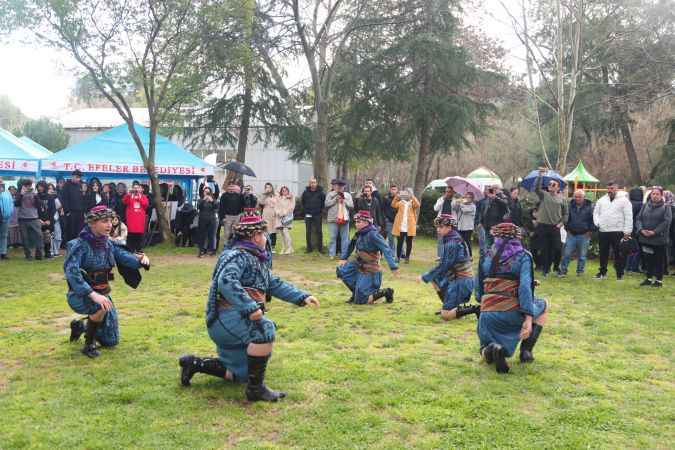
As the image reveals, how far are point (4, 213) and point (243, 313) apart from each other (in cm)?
1009

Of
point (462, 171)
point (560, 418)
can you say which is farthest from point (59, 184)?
point (462, 171)

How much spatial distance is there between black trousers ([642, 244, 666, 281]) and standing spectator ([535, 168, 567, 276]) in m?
1.49

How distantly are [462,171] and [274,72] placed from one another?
20529mm

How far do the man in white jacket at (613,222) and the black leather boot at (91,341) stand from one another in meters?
9.05

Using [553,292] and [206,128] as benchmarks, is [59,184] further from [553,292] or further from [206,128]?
[553,292]

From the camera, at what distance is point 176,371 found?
5430mm

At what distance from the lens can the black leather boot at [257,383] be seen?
464cm

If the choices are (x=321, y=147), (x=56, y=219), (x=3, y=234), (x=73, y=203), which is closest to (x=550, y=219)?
(x=321, y=147)

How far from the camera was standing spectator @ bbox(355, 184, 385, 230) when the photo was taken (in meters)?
13.1

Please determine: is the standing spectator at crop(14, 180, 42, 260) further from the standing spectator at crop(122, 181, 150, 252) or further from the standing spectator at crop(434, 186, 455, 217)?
the standing spectator at crop(434, 186, 455, 217)

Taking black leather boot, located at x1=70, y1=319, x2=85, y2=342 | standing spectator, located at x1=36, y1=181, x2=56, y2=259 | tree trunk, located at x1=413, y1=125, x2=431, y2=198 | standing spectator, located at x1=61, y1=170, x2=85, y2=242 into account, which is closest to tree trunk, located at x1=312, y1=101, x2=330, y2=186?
tree trunk, located at x1=413, y1=125, x2=431, y2=198

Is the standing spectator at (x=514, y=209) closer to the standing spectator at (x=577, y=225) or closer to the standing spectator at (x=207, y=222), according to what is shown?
the standing spectator at (x=577, y=225)

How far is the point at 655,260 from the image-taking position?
10758 mm

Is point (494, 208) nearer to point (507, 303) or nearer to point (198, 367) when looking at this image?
point (507, 303)
